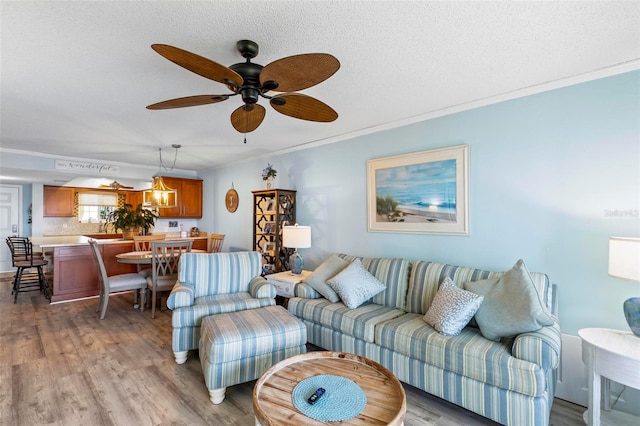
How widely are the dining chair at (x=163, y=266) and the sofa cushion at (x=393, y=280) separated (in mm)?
2753

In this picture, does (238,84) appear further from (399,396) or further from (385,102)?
(399,396)

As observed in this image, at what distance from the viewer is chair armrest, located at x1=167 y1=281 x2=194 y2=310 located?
9.28 ft

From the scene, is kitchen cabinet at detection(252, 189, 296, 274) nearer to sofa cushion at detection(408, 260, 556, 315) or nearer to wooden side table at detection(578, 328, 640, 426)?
sofa cushion at detection(408, 260, 556, 315)

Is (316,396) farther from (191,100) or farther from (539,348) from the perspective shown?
(191,100)

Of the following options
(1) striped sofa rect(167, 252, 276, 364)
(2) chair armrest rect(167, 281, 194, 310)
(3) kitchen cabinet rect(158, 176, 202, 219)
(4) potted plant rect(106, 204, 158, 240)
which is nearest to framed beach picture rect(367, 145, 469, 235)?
(1) striped sofa rect(167, 252, 276, 364)

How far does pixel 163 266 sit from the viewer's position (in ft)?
13.9

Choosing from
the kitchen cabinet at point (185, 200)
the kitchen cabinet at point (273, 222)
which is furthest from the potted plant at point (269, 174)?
the kitchen cabinet at point (185, 200)

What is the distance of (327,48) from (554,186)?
207cm

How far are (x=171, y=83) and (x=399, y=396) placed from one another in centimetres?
269

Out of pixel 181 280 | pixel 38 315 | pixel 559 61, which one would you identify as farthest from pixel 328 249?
pixel 38 315

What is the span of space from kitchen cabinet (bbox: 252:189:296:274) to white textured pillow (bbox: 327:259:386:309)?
4.93 feet

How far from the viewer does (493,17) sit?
5.36ft

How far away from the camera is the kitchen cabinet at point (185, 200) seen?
6.44m

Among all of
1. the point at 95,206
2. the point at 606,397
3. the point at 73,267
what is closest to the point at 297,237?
the point at 606,397
